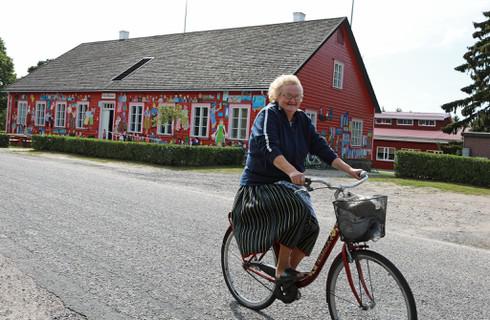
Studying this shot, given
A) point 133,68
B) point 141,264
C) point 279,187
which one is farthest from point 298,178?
point 133,68

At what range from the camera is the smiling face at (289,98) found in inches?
150

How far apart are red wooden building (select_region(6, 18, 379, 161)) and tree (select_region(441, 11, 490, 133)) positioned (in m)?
9.70

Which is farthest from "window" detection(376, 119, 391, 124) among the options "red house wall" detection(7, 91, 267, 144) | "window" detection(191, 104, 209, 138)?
"red house wall" detection(7, 91, 267, 144)

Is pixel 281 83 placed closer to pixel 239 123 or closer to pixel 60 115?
pixel 239 123

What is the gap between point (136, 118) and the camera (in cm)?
2831


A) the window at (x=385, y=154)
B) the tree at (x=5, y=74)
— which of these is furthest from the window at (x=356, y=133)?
the tree at (x=5, y=74)

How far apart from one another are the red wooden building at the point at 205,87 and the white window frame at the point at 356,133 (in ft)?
0.20

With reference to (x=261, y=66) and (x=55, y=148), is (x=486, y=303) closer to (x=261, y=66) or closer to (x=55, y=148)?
(x=261, y=66)

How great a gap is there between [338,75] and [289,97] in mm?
24245

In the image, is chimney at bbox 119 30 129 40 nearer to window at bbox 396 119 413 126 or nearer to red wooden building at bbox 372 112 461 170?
red wooden building at bbox 372 112 461 170

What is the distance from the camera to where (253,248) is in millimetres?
3871

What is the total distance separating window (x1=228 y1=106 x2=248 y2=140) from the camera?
2372 cm

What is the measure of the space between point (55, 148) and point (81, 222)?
1836cm

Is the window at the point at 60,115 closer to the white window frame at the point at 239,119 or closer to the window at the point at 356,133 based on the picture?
the white window frame at the point at 239,119
